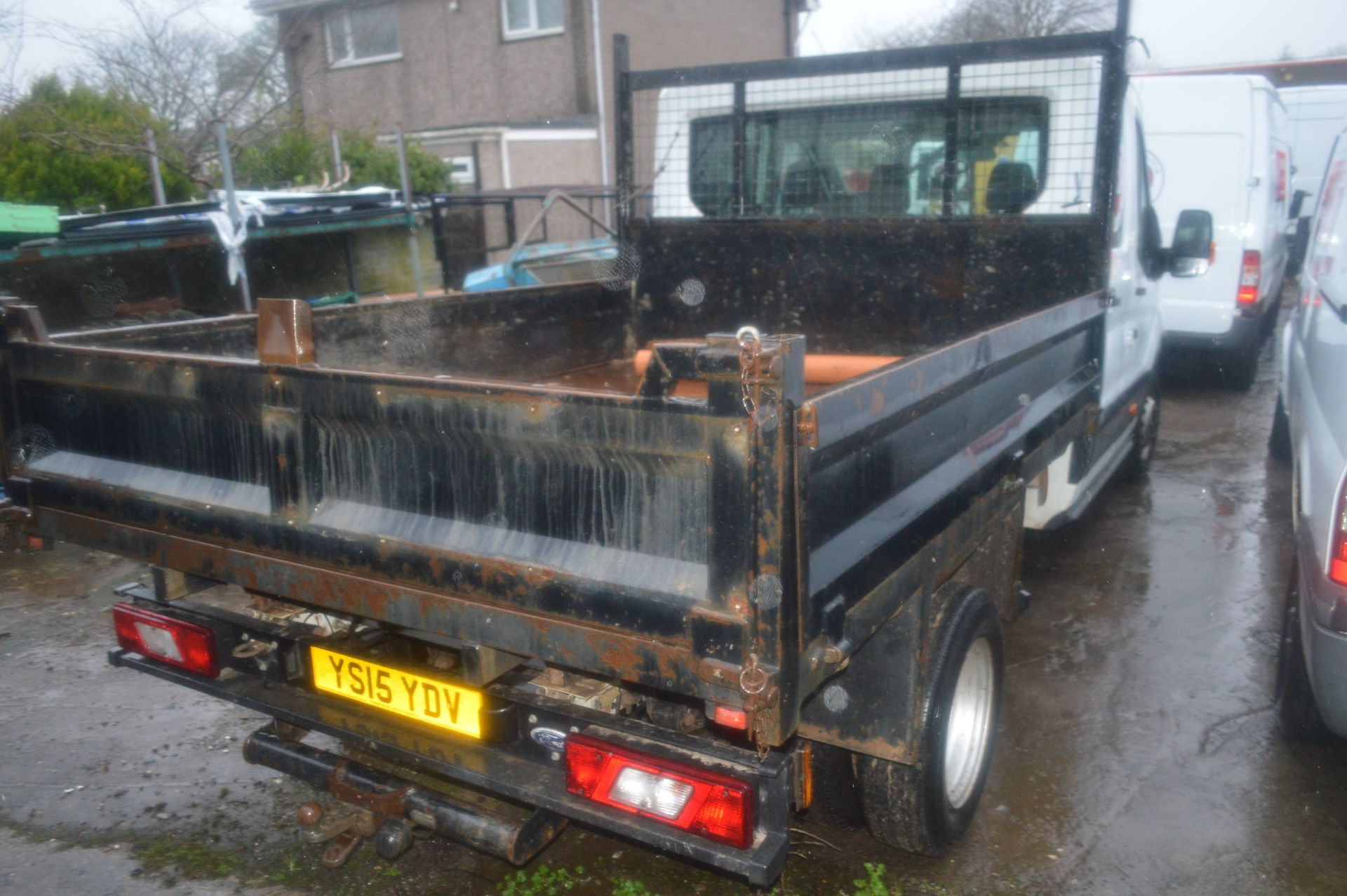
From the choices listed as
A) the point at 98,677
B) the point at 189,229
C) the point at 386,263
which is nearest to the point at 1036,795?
the point at 98,677

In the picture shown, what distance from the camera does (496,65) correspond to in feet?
68.9

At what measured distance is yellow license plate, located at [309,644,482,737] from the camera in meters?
2.35

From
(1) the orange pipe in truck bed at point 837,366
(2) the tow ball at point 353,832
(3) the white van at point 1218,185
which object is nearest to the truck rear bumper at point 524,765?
(2) the tow ball at point 353,832

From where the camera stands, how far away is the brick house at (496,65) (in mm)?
19688

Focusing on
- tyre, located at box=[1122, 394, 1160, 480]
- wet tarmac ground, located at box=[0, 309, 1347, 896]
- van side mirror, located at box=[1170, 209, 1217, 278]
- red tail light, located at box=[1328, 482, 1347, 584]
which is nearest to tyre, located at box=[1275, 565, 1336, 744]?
wet tarmac ground, located at box=[0, 309, 1347, 896]

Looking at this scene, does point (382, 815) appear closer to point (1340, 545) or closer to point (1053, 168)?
point (1340, 545)

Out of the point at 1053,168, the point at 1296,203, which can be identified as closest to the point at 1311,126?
the point at 1296,203

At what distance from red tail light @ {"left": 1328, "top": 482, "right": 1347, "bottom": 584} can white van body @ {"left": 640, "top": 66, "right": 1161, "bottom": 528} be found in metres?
1.13

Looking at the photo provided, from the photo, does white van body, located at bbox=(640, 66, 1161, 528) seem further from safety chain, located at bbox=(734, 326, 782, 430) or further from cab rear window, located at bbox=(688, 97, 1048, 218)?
safety chain, located at bbox=(734, 326, 782, 430)

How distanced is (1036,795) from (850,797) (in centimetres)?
80

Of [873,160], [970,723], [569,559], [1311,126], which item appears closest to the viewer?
[569,559]

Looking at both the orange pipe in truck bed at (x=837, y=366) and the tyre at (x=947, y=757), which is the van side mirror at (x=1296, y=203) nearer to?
the orange pipe in truck bed at (x=837, y=366)

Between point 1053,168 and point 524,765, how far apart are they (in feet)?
11.1

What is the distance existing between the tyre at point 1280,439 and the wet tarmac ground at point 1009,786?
2.21 meters
